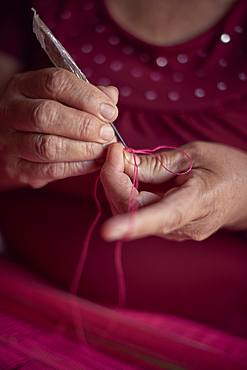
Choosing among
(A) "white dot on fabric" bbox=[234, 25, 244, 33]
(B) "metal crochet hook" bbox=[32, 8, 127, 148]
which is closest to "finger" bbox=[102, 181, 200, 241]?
(B) "metal crochet hook" bbox=[32, 8, 127, 148]

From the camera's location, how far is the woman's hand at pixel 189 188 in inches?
15.5

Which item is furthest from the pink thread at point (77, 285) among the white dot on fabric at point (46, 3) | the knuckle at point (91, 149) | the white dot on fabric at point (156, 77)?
the white dot on fabric at point (46, 3)

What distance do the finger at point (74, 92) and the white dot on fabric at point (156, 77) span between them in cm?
30

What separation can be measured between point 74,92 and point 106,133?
10 centimetres

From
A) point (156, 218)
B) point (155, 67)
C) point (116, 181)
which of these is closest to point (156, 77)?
point (155, 67)

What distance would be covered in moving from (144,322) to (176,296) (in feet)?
0.35

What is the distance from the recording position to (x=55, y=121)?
51 centimetres

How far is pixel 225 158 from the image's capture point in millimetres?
558

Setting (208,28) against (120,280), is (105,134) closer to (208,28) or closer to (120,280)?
(120,280)

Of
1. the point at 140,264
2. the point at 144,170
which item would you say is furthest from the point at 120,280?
the point at 144,170

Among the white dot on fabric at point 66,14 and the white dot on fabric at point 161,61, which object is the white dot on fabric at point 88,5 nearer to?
the white dot on fabric at point 66,14

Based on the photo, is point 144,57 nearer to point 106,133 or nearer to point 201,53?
point 201,53

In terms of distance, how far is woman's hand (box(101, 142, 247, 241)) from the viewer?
0.39 metres

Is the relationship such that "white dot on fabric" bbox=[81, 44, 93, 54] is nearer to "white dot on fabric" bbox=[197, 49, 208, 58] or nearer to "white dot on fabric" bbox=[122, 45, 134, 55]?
"white dot on fabric" bbox=[122, 45, 134, 55]
